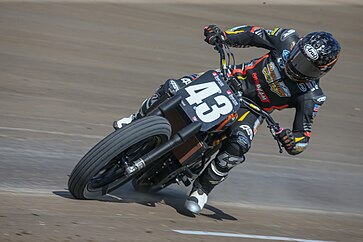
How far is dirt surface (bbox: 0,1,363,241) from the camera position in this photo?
6320 mm

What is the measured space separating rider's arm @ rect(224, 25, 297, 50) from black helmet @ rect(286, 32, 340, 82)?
51 centimetres

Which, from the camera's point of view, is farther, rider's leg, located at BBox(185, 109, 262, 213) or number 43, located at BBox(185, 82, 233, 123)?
rider's leg, located at BBox(185, 109, 262, 213)

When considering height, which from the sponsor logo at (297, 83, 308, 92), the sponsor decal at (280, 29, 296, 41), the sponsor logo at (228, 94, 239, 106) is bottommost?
the sponsor logo at (228, 94, 239, 106)

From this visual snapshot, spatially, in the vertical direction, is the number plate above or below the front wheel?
above

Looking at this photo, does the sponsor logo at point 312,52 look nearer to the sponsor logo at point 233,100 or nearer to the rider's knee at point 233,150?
the sponsor logo at point 233,100

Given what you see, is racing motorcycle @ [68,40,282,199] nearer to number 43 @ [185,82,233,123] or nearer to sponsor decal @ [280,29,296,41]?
number 43 @ [185,82,233,123]

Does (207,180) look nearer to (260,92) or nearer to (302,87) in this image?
(260,92)

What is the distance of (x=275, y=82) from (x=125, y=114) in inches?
168

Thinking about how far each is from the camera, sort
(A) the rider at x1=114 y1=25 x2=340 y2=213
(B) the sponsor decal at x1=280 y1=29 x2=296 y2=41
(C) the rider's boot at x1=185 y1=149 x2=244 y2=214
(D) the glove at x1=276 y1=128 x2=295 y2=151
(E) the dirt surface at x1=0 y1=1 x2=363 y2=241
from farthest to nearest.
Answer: (B) the sponsor decal at x1=280 y1=29 x2=296 y2=41 → (C) the rider's boot at x1=185 y1=149 x2=244 y2=214 → (A) the rider at x1=114 y1=25 x2=340 y2=213 → (D) the glove at x1=276 y1=128 x2=295 y2=151 → (E) the dirt surface at x1=0 y1=1 x2=363 y2=241

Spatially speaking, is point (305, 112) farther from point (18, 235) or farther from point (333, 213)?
point (18, 235)

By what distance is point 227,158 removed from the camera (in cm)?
689

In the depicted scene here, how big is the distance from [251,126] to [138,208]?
1.31 m

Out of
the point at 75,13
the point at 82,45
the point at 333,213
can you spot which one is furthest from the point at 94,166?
the point at 75,13

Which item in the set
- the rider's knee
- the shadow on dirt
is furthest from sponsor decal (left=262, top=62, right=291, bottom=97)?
the shadow on dirt
